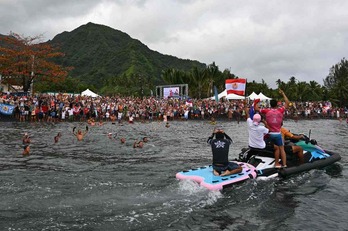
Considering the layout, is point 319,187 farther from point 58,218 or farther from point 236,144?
point 236,144

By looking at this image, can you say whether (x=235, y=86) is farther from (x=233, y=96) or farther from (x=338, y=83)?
(x=338, y=83)

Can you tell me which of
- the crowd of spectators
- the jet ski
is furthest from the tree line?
the jet ski

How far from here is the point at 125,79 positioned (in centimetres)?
8588

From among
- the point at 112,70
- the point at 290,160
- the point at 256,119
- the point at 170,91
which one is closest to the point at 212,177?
the point at 256,119

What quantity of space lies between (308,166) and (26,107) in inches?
1069

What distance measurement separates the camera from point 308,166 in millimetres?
12711

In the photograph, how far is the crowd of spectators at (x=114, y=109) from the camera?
33.4m

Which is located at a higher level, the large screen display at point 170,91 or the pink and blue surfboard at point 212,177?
the large screen display at point 170,91

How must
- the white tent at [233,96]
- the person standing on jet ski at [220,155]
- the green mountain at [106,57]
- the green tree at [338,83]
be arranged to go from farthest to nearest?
the green mountain at [106,57], the green tree at [338,83], the white tent at [233,96], the person standing on jet ski at [220,155]

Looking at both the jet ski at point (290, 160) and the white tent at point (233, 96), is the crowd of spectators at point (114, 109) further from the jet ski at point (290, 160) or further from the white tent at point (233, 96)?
the jet ski at point (290, 160)

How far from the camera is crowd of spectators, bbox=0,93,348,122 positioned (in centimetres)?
3341

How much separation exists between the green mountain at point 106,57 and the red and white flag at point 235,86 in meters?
53.0

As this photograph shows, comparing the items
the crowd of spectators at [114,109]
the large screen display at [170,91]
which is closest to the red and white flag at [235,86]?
the crowd of spectators at [114,109]

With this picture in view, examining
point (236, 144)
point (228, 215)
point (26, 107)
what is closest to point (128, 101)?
point (26, 107)
